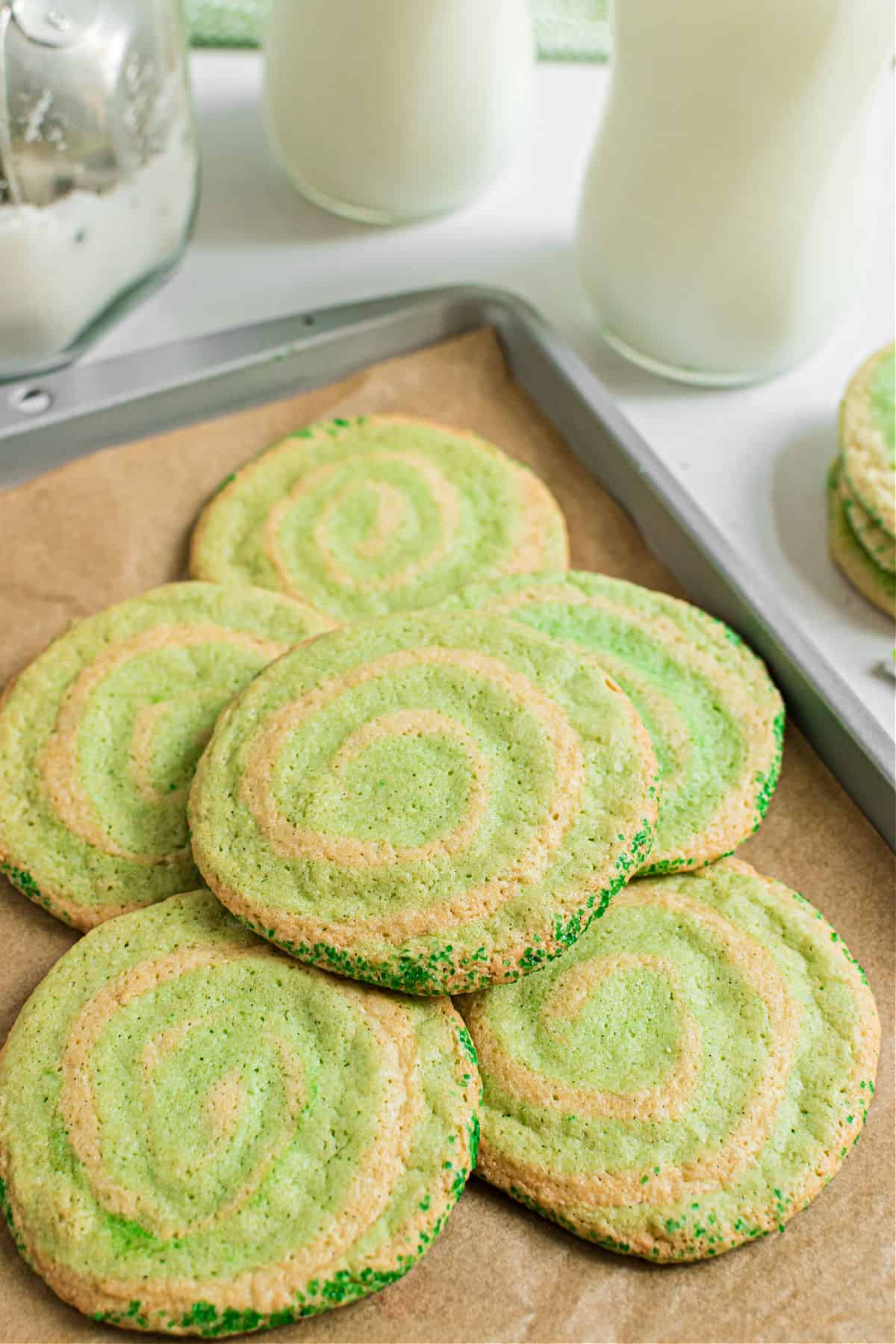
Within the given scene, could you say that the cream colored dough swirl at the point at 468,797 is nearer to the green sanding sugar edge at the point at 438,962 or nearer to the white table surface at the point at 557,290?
the green sanding sugar edge at the point at 438,962

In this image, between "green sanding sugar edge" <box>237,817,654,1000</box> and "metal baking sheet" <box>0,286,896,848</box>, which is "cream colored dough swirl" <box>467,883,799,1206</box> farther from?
"metal baking sheet" <box>0,286,896,848</box>

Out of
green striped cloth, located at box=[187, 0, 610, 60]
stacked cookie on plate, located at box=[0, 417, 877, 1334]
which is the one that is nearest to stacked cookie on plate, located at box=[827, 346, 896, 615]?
stacked cookie on plate, located at box=[0, 417, 877, 1334]

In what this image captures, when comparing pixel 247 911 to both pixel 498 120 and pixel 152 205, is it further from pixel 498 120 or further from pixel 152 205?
pixel 498 120

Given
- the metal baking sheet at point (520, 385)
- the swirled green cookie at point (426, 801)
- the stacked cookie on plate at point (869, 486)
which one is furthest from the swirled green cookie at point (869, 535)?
the swirled green cookie at point (426, 801)

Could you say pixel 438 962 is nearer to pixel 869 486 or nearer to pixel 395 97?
pixel 869 486

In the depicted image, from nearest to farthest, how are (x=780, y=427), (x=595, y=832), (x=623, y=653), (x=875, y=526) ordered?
(x=595, y=832), (x=623, y=653), (x=875, y=526), (x=780, y=427)

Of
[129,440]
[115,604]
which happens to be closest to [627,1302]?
[115,604]
